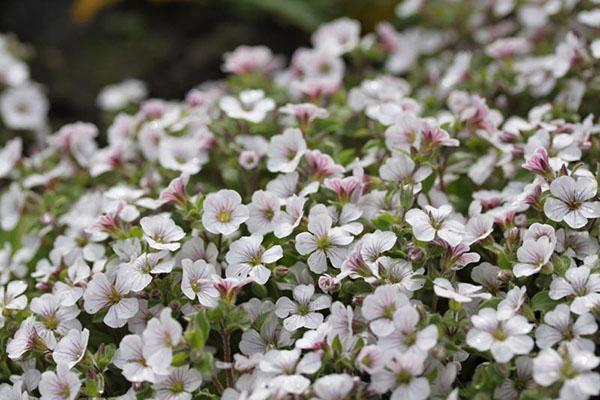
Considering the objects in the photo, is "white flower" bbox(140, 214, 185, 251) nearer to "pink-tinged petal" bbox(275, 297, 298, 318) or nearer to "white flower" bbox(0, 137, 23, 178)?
"pink-tinged petal" bbox(275, 297, 298, 318)

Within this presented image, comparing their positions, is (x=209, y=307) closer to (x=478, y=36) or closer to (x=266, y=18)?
(x=478, y=36)

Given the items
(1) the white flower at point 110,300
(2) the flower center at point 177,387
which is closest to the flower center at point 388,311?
(2) the flower center at point 177,387

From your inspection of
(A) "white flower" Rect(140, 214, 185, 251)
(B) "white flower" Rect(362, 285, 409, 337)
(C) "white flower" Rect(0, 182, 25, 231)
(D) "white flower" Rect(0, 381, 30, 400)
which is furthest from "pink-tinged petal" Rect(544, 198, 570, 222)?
(C) "white flower" Rect(0, 182, 25, 231)

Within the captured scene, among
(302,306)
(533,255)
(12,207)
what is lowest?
A: (12,207)

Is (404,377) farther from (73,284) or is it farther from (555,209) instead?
(73,284)

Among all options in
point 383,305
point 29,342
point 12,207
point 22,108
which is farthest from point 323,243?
point 22,108
